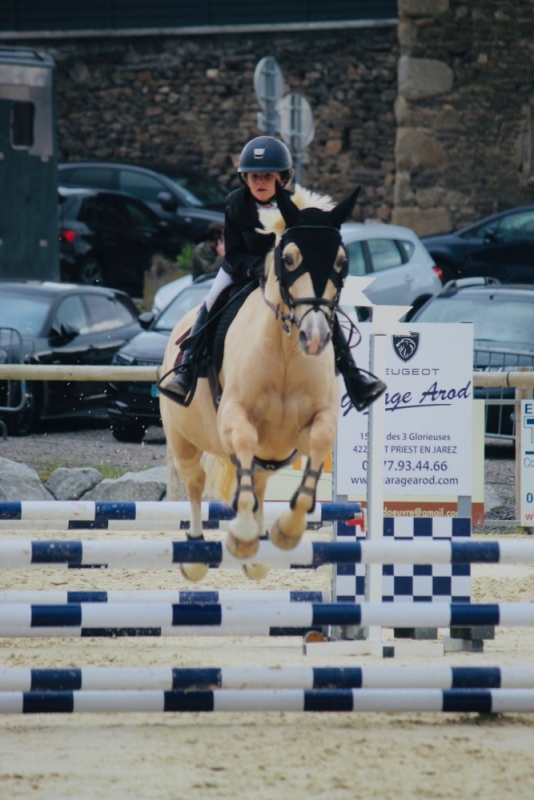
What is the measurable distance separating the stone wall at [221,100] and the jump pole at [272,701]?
18.1m

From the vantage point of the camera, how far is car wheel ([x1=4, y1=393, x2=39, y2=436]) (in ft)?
40.6

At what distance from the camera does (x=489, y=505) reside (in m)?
10.6

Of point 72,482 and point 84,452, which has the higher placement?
point 84,452

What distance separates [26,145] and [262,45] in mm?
7697

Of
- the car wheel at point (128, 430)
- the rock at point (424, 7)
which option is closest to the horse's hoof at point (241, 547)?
the car wheel at point (128, 430)

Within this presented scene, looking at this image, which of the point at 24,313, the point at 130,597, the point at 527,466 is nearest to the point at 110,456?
the point at 24,313

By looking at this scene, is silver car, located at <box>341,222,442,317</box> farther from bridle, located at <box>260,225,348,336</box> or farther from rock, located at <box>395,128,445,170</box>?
bridle, located at <box>260,225,348,336</box>

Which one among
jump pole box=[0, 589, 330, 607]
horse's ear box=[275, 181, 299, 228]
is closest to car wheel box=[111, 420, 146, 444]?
jump pole box=[0, 589, 330, 607]

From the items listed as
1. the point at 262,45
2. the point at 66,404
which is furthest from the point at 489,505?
the point at 262,45

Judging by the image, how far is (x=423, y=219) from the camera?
74.0 ft

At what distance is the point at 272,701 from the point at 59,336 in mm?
8821

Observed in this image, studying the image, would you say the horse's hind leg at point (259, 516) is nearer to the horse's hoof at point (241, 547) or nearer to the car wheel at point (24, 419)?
the horse's hoof at point (241, 547)

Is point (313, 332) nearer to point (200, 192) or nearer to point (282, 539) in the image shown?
point (282, 539)

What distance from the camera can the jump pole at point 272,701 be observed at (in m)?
5.25
